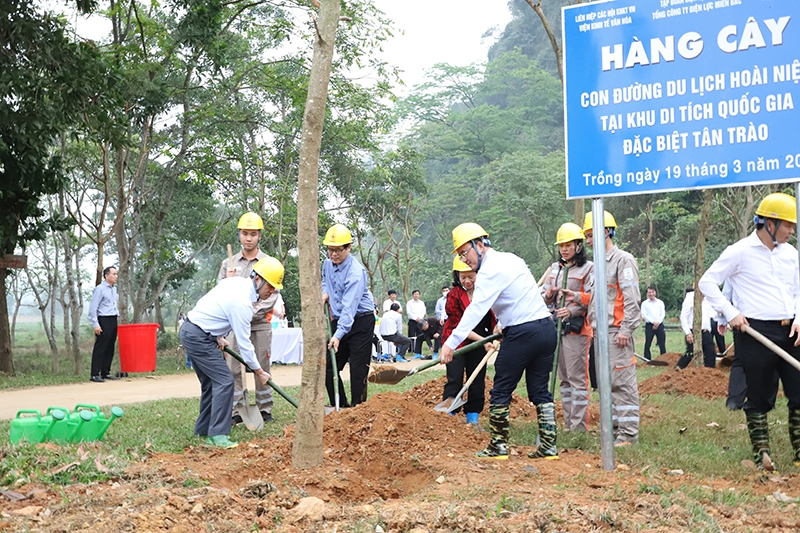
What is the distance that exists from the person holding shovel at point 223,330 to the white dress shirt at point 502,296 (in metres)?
1.87

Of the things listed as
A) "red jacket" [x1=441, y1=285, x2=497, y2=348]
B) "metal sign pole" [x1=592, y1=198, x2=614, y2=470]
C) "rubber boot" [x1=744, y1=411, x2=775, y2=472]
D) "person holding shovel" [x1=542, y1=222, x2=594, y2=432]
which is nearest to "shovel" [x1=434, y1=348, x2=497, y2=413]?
"red jacket" [x1=441, y1=285, x2=497, y2=348]

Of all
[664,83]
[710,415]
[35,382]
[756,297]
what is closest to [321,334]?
[664,83]

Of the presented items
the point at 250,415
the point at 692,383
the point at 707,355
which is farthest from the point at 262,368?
the point at 707,355

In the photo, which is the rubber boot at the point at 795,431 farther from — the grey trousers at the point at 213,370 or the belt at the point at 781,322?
the grey trousers at the point at 213,370

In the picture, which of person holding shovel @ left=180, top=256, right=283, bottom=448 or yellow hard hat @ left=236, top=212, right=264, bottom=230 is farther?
yellow hard hat @ left=236, top=212, right=264, bottom=230

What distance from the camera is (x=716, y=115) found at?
18.7 ft

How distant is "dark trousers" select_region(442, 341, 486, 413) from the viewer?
8.38 m

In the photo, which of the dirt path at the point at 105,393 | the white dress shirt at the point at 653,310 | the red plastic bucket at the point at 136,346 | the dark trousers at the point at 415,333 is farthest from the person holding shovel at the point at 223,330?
the dark trousers at the point at 415,333

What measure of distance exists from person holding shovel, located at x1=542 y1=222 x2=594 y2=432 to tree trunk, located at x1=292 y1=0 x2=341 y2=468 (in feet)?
9.56

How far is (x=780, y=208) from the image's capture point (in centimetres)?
628

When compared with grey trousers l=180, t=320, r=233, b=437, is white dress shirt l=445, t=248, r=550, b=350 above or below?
above

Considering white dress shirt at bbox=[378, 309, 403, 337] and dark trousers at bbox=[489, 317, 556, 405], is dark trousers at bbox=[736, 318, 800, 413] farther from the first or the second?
white dress shirt at bbox=[378, 309, 403, 337]

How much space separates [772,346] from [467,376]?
11.3 feet

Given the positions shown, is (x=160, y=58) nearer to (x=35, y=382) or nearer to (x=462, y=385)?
(x=35, y=382)
